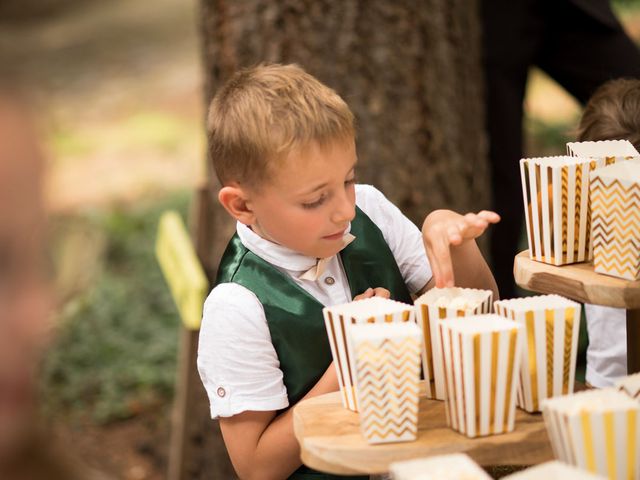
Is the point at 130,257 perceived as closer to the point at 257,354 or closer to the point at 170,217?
the point at 170,217

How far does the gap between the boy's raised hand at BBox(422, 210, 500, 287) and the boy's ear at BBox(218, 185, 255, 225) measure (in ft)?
→ 1.01

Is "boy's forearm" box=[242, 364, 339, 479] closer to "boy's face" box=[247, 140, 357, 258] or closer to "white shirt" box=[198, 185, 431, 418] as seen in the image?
"white shirt" box=[198, 185, 431, 418]

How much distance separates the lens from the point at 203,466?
3.42 metres

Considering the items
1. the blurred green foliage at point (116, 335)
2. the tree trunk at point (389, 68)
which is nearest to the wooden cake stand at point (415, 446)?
the tree trunk at point (389, 68)

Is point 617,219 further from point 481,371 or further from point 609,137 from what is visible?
point 609,137

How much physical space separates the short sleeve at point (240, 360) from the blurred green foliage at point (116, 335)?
2.90 metres

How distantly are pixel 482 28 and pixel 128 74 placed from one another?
20.9 feet

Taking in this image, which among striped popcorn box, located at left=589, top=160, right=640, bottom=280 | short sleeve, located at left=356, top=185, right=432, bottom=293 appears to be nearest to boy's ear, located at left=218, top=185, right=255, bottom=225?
short sleeve, located at left=356, top=185, right=432, bottom=293

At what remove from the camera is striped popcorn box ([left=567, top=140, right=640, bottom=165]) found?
1.58m

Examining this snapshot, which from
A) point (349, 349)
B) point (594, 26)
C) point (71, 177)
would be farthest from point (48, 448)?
point (71, 177)

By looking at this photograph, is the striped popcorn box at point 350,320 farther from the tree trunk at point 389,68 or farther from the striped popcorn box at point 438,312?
the tree trunk at point 389,68

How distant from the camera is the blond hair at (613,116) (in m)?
1.93

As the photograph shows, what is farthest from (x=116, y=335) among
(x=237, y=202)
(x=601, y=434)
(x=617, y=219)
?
(x=601, y=434)

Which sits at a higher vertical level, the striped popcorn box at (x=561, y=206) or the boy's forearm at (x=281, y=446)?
the striped popcorn box at (x=561, y=206)
